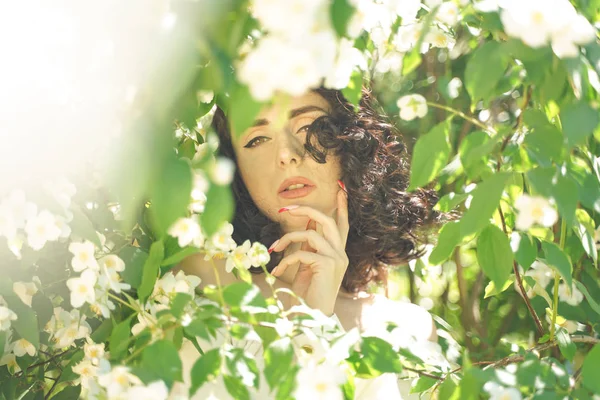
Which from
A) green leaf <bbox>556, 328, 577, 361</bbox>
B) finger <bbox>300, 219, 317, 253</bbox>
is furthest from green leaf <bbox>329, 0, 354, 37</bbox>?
finger <bbox>300, 219, 317, 253</bbox>

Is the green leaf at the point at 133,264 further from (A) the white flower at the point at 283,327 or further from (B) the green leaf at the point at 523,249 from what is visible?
(B) the green leaf at the point at 523,249

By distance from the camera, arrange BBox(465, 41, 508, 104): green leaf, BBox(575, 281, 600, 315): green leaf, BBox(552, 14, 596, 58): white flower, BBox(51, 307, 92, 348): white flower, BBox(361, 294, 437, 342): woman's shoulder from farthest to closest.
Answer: BBox(361, 294, 437, 342): woman's shoulder
BBox(575, 281, 600, 315): green leaf
BBox(51, 307, 92, 348): white flower
BBox(465, 41, 508, 104): green leaf
BBox(552, 14, 596, 58): white flower

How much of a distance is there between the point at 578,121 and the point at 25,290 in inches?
39.6

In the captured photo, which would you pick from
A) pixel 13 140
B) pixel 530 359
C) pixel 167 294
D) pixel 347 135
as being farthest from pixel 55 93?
pixel 347 135

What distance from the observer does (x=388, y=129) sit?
90.9 inches

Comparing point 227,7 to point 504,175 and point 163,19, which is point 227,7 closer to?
point 163,19

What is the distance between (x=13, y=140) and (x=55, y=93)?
9 centimetres

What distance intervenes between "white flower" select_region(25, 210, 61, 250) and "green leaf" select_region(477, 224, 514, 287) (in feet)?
2.23

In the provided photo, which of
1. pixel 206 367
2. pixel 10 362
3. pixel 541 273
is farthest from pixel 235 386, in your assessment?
pixel 541 273

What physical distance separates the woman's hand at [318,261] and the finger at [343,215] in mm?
27

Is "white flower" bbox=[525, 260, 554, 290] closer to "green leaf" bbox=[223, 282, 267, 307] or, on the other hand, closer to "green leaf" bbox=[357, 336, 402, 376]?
"green leaf" bbox=[357, 336, 402, 376]

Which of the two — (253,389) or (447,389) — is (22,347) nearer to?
(253,389)

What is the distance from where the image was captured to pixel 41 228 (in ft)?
4.09

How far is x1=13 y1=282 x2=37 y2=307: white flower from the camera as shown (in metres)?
1.42
